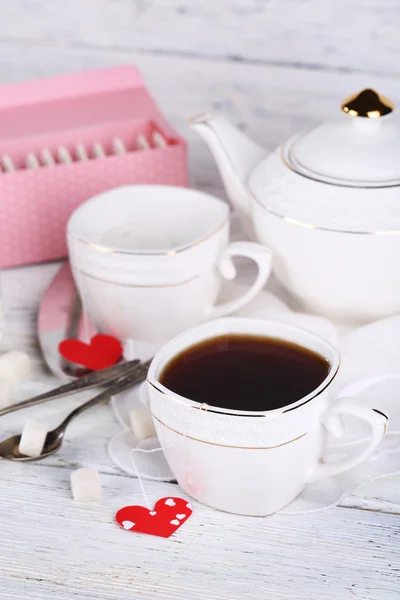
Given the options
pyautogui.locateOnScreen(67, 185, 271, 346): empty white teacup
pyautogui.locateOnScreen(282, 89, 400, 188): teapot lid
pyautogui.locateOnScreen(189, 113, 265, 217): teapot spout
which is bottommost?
pyautogui.locateOnScreen(67, 185, 271, 346): empty white teacup

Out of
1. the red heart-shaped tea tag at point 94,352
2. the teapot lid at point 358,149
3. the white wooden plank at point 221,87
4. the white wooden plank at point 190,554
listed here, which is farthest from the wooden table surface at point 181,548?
the white wooden plank at point 221,87

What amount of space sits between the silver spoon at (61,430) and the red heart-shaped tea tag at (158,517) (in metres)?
0.09

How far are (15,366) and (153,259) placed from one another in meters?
0.15

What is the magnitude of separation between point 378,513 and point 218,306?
0.84ft

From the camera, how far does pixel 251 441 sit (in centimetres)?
55

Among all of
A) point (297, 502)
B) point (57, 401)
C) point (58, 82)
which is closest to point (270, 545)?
point (297, 502)

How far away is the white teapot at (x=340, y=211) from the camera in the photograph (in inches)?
27.3

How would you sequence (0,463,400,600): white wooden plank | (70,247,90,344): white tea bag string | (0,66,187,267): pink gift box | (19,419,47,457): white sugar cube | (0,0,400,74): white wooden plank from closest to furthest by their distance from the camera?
1. (0,463,400,600): white wooden plank
2. (19,419,47,457): white sugar cube
3. (70,247,90,344): white tea bag string
4. (0,66,187,267): pink gift box
5. (0,0,400,74): white wooden plank

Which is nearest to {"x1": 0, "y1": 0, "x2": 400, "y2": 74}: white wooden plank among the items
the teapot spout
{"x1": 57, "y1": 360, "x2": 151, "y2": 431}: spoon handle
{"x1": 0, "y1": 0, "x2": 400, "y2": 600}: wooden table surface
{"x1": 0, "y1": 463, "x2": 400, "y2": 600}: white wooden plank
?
{"x1": 0, "y1": 0, "x2": 400, "y2": 600}: wooden table surface

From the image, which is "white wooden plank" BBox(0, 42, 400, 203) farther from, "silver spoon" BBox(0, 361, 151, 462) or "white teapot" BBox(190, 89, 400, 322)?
"silver spoon" BBox(0, 361, 151, 462)

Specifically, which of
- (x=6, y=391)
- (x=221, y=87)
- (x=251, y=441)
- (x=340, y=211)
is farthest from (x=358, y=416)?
(x=221, y=87)

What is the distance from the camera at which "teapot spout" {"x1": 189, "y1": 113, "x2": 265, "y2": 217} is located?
81 centimetres

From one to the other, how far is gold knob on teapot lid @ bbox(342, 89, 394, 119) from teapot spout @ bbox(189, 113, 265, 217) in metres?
0.13

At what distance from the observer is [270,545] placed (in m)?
0.58
